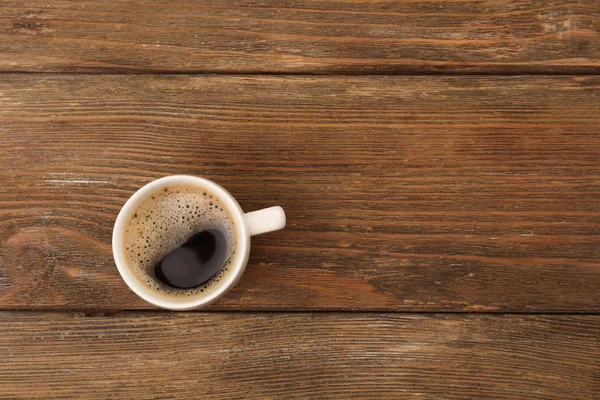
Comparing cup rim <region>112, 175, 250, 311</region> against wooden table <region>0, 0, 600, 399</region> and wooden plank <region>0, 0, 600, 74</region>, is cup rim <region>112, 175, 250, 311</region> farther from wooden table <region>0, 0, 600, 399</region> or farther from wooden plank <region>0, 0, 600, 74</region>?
wooden plank <region>0, 0, 600, 74</region>

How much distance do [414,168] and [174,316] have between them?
0.35m

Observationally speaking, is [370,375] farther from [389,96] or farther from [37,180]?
[37,180]

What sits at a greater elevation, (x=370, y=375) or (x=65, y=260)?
(x=65, y=260)

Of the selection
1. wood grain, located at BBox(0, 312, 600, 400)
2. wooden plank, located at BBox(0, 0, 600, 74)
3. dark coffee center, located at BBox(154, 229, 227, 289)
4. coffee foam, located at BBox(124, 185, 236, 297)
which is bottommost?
wood grain, located at BBox(0, 312, 600, 400)

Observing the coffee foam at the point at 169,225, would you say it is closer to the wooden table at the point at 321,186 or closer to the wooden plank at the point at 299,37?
the wooden table at the point at 321,186

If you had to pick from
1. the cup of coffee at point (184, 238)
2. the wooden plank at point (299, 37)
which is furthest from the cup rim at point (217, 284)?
the wooden plank at point (299, 37)

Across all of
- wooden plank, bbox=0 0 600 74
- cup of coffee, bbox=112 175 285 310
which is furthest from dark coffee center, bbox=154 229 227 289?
wooden plank, bbox=0 0 600 74

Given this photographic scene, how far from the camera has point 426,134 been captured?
64 cm

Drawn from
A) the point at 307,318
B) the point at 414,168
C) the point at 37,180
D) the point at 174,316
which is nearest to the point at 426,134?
the point at 414,168

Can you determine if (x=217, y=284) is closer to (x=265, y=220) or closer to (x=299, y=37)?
(x=265, y=220)

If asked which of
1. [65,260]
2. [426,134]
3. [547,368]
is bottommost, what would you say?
[547,368]

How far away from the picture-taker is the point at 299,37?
65cm

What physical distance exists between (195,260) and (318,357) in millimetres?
194

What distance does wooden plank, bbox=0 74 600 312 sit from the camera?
2.05ft
